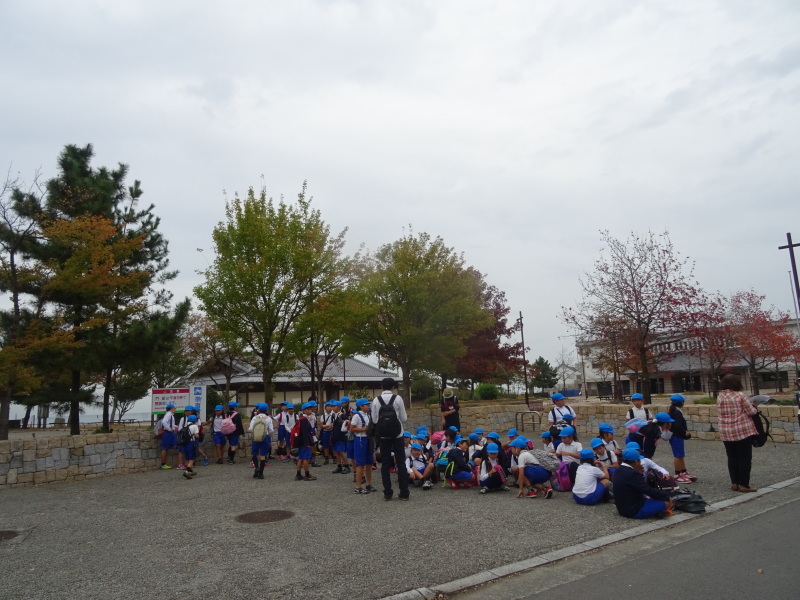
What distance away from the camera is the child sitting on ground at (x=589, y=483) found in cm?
772

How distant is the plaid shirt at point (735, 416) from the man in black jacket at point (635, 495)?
6.21 ft

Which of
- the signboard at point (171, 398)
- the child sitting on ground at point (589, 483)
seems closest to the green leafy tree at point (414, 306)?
the signboard at point (171, 398)

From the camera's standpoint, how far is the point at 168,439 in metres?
13.1

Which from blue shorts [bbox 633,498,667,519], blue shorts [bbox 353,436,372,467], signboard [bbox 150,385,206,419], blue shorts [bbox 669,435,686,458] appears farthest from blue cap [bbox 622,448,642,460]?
signboard [bbox 150,385,206,419]

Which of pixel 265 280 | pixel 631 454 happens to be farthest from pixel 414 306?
pixel 631 454

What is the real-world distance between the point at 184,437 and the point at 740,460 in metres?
10.8

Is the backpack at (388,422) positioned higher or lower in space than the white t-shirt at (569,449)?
higher

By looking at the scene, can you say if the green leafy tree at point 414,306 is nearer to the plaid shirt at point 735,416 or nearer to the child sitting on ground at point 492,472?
the child sitting on ground at point 492,472

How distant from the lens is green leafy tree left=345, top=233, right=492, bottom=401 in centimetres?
2467

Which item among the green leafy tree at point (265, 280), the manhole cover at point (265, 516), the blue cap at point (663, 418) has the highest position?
the green leafy tree at point (265, 280)

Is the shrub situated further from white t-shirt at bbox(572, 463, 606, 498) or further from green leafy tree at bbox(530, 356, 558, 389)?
white t-shirt at bbox(572, 463, 606, 498)

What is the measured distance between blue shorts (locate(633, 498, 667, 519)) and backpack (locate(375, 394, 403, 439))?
3457 millimetres

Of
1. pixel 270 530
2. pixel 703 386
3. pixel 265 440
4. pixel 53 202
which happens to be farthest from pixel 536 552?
pixel 703 386

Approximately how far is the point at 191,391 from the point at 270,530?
1103 cm
